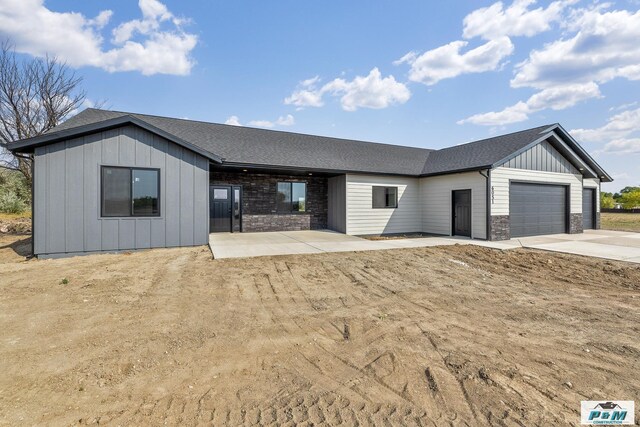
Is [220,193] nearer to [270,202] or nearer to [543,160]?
[270,202]

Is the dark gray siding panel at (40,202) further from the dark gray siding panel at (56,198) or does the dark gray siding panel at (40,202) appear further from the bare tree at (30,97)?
the bare tree at (30,97)

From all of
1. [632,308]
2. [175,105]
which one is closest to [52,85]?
[175,105]

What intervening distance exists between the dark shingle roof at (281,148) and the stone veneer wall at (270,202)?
4.19 ft

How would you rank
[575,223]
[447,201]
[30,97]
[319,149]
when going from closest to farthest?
[447,201] → [575,223] → [319,149] → [30,97]

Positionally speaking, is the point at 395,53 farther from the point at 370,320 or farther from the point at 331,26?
the point at 370,320

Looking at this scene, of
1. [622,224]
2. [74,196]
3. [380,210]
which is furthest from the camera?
[622,224]

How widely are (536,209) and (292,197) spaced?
36.2ft

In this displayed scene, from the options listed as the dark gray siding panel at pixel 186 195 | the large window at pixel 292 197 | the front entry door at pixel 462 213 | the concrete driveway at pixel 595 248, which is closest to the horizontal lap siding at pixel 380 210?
the front entry door at pixel 462 213

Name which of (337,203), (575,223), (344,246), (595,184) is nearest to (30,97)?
(337,203)

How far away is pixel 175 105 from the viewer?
16734 mm

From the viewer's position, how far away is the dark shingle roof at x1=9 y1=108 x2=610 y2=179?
11.2m

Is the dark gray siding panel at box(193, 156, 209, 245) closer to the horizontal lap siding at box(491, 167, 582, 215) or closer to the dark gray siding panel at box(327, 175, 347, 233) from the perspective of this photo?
the dark gray siding panel at box(327, 175, 347, 233)

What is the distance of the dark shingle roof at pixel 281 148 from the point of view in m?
11.3

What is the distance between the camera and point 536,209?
12.8 metres
